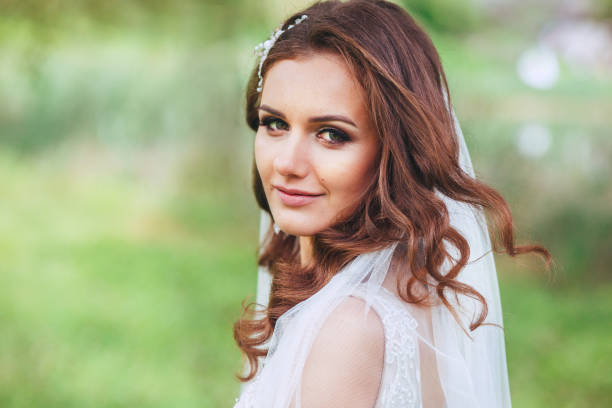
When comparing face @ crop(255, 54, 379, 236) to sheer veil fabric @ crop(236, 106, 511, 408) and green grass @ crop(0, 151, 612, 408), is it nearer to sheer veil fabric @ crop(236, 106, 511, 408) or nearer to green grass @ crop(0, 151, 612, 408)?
sheer veil fabric @ crop(236, 106, 511, 408)

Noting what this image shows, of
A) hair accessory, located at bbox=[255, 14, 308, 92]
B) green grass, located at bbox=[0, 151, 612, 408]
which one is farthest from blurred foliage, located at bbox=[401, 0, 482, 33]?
hair accessory, located at bbox=[255, 14, 308, 92]

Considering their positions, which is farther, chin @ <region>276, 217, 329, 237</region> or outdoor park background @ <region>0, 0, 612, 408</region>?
outdoor park background @ <region>0, 0, 612, 408</region>

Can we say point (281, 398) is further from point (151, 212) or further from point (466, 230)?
point (151, 212)

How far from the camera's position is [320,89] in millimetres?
1827

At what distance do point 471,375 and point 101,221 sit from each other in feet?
15.5

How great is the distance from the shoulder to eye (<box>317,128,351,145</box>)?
0.50 metres

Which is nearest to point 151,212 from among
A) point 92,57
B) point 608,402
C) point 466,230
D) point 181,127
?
point 181,127

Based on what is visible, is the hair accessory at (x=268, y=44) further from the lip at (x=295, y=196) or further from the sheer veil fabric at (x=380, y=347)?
the sheer veil fabric at (x=380, y=347)

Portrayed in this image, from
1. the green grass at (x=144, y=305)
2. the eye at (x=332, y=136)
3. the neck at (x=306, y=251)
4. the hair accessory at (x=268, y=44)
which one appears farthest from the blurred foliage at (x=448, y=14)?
the eye at (x=332, y=136)

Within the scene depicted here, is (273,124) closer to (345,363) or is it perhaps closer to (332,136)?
(332,136)

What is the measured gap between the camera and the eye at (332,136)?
72.9 inches

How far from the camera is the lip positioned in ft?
6.21

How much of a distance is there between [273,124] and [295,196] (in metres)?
0.24

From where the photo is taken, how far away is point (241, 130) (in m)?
5.83
